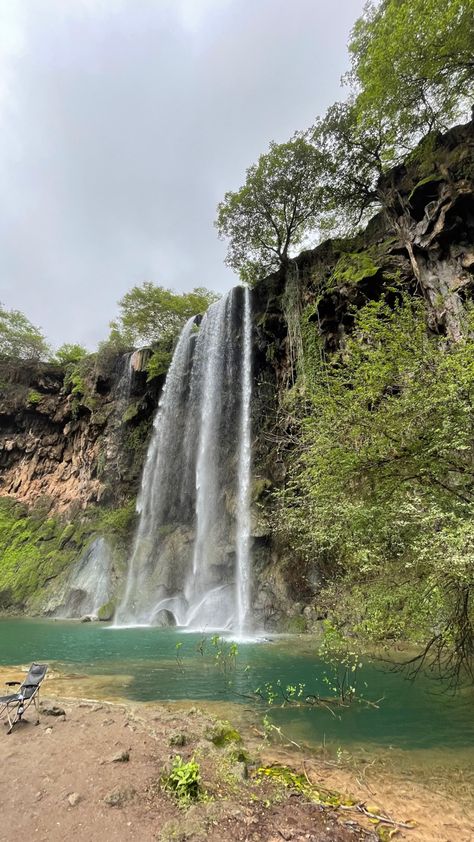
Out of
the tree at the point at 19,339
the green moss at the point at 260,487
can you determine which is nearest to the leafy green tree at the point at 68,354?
the tree at the point at 19,339

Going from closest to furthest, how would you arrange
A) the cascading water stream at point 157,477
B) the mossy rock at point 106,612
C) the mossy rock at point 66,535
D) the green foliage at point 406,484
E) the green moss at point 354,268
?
the green foliage at point 406,484 < the green moss at point 354,268 < the mossy rock at point 106,612 < the cascading water stream at point 157,477 < the mossy rock at point 66,535

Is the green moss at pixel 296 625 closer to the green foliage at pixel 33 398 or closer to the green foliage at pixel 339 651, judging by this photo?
the green foliage at pixel 339 651

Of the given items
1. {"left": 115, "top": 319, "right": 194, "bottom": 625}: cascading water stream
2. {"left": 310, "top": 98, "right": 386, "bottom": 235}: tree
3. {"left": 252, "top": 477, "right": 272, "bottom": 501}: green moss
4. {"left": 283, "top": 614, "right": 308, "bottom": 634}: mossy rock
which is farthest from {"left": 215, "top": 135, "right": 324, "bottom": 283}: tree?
{"left": 283, "top": 614, "right": 308, "bottom": 634}: mossy rock

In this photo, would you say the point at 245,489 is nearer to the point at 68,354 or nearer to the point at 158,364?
the point at 158,364

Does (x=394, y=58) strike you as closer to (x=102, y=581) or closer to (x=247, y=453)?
(x=247, y=453)

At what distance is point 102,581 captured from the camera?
73.5 feet

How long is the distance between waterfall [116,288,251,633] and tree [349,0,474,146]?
36.9 ft

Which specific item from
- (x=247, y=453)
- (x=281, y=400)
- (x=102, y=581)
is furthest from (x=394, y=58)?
(x=102, y=581)

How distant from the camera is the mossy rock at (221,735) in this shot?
473 cm

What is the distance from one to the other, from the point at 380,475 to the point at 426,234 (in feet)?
42.1

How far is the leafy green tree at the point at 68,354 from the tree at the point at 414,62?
91.9ft

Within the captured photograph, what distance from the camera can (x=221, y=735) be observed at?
16.0 feet

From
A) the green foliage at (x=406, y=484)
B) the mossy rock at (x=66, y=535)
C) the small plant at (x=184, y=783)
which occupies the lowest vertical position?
the small plant at (x=184, y=783)

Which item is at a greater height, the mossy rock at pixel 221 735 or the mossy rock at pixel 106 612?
the mossy rock at pixel 106 612
